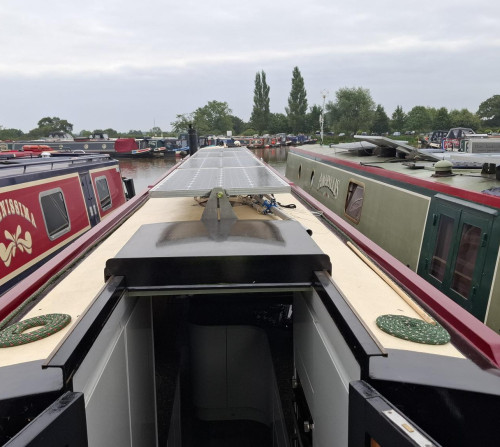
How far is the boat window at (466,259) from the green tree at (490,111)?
9738 centimetres

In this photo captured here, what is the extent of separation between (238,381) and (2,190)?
3.84 metres

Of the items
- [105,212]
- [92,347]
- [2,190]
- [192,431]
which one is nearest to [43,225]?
[2,190]

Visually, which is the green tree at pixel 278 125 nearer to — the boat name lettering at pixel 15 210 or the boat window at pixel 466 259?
the boat name lettering at pixel 15 210

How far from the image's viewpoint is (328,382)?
2467mm

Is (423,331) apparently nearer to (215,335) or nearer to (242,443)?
(215,335)

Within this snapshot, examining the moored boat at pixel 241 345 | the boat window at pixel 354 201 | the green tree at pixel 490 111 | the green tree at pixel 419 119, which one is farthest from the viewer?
the green tree at pixel 490 111

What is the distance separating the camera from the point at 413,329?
87.6 inches

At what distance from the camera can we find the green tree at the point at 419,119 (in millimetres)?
81387

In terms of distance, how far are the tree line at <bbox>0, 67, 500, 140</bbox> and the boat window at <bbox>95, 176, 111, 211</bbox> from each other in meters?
65.0

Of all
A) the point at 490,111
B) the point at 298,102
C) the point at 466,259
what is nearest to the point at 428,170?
the point at 466,259

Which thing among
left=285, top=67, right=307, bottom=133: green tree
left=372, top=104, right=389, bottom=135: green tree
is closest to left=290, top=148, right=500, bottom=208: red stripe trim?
left=372, top=104, right=389, bottom=135: green tree

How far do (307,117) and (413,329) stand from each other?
9316cm

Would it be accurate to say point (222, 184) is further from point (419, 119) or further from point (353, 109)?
point (419, 119)

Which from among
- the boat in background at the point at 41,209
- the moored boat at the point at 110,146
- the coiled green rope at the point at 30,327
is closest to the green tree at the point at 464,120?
the moored boat at the point at 110,146
